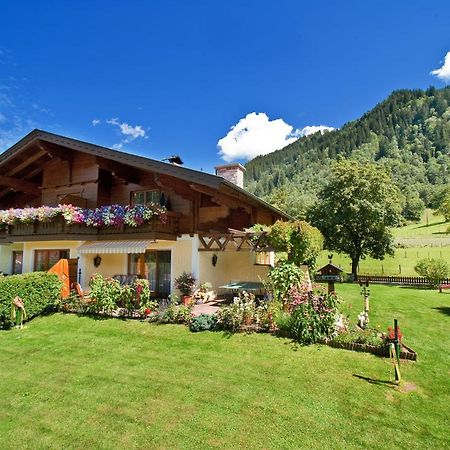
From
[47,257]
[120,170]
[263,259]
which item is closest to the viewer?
[120,170]

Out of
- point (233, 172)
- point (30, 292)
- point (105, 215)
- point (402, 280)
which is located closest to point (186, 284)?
point (105, 215)

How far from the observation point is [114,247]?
15969mm

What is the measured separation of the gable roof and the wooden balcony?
Answer: 8.15 ft

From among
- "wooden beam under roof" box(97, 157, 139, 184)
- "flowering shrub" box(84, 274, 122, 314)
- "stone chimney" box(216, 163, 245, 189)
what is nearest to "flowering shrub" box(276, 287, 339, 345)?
"flowering shrub" box(84, 274, 122, 314)

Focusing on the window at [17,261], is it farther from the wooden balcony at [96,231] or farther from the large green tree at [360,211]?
the large green tree at [360,211]

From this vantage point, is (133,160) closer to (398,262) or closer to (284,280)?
(284,280)

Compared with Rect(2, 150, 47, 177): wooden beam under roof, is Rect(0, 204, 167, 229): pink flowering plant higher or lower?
lower

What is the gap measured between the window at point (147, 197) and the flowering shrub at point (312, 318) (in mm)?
10764

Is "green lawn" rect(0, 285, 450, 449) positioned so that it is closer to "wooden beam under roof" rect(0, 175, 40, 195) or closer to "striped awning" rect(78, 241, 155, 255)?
"striped awning" rect(78, 241, 155, 255)

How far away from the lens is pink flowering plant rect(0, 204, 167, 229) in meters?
15.6

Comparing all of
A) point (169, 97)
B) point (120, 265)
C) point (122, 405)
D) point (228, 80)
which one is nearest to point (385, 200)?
point (228, 80)

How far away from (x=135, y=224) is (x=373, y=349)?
457 inches

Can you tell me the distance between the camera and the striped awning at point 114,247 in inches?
602

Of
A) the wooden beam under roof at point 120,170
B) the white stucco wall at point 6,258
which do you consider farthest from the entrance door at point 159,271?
the white stucco wall at point 6,258
